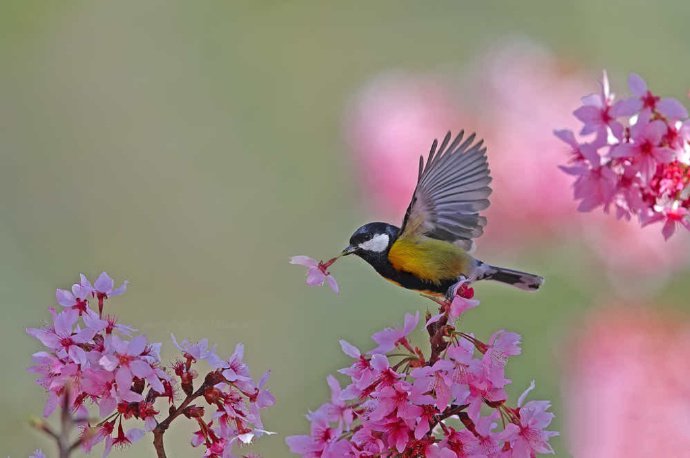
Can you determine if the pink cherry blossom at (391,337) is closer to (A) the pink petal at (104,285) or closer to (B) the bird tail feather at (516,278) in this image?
(A) the pink petal at (104,285)

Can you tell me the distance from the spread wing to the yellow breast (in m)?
0.01

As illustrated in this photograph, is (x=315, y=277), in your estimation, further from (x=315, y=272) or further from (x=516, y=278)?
(x=516, y=278)

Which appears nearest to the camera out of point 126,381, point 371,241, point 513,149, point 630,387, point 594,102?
point 126,381

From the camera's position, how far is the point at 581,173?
4.59 feet

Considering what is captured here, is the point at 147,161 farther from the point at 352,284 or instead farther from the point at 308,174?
the point at 352,284

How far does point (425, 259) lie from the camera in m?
1.74

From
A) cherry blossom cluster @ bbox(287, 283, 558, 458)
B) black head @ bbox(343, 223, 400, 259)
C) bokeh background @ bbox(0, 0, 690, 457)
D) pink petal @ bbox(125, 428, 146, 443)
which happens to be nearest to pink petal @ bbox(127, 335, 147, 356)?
pink petal @ bbox(125, 428, 146, 443)

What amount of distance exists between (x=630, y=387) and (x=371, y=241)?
3.99ft

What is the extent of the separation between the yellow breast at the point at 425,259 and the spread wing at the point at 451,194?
14 millimetres

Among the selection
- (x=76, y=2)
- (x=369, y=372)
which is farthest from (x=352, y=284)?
(x=369, y=372)

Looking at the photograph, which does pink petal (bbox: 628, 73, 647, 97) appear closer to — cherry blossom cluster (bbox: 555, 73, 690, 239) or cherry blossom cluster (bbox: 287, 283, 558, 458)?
cherry blossom cluster (bbox: 555, 73, 690, 239)

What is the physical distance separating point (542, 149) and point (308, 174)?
5.69 feet

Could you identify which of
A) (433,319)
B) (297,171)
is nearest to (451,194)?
(433,319)

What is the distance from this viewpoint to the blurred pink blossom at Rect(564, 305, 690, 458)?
2.56 meters
